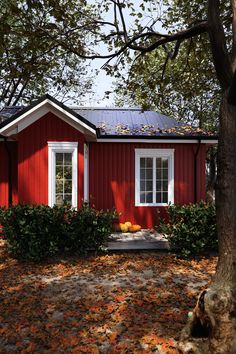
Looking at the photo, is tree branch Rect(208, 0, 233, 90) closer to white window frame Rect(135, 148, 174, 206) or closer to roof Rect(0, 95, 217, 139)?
roof Rect(0, 95, 217, 139)

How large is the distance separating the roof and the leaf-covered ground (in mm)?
4766

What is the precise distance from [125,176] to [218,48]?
7.62 m

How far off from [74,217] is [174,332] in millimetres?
4700

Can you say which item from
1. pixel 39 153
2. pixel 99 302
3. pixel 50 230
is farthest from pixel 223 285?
pixel 39 153

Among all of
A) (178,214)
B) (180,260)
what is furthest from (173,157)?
(180,260)

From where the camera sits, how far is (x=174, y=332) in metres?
4.75

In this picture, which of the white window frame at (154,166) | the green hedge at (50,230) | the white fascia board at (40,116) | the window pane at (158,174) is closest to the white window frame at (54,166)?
the white fascia board at (40,116)

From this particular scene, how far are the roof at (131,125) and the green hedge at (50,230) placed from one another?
3205 mm

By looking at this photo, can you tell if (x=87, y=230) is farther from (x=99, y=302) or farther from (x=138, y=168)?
(x=138, y=168)

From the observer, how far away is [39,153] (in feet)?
34.4

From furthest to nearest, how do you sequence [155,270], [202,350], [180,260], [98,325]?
1. [180,260]
2. [155,270]
3. [98,325]
4. [202,350]

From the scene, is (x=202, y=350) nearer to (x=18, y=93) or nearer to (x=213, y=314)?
(x=213, y=314)

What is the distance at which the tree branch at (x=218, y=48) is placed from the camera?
516 cm

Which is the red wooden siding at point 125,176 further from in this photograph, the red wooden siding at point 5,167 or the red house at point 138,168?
the red wooden siding at point 5,167
